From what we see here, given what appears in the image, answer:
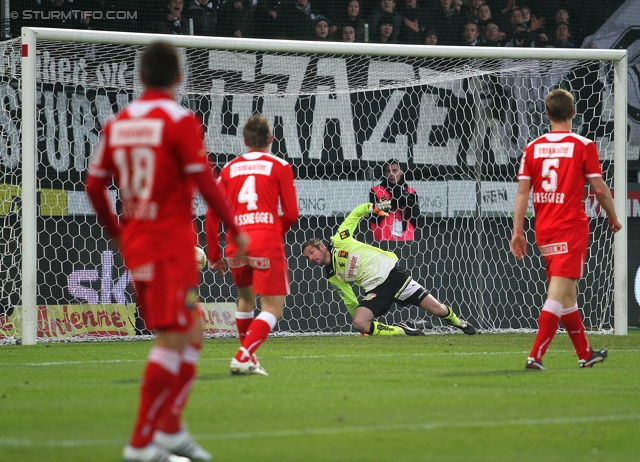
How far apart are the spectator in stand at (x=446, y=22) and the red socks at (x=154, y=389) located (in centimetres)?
1268

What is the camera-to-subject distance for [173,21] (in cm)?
1416

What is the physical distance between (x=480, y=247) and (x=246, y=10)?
5.00 metres

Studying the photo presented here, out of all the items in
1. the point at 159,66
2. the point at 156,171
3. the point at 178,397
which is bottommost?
the point at 178,397

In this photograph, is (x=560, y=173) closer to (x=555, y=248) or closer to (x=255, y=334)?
(x=555, y=248)

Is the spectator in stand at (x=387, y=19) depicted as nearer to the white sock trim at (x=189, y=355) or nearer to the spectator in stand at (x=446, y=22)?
the spectator in stand at (x=446, y=22)

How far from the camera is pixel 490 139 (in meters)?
13.5

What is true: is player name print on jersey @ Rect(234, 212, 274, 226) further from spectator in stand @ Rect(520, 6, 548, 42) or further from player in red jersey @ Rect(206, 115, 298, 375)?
spectator in stand @ Rect(520, 6, 548, 42)

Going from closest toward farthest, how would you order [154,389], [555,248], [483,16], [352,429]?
1. [154,389]
2. [352,429]
3. [555,248]
4. [483,16]

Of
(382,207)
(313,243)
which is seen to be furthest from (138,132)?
(382,207)

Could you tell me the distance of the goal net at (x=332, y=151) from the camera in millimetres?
11531

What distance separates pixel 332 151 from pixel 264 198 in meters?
6.21

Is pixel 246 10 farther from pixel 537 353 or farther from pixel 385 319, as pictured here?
pixel 537 353

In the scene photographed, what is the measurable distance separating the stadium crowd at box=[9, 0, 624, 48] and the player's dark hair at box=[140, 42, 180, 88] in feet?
33.5

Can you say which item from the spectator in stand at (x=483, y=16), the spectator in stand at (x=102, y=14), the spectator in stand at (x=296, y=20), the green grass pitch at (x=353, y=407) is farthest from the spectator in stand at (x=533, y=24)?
the green grass pitch at (x=353, y=407)
